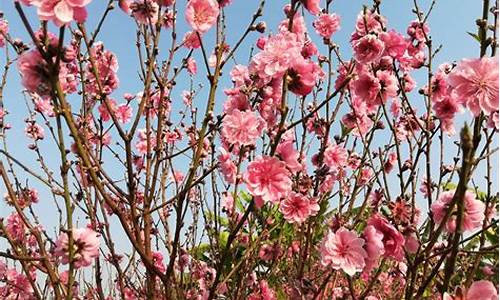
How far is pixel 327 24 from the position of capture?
3418 mm

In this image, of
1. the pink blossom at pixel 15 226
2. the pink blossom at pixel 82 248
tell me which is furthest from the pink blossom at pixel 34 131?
the pink blossom at pixel 82 248

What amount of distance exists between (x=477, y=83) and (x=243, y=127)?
86 centimetres

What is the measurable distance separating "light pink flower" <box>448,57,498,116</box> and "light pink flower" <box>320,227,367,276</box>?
60 cm

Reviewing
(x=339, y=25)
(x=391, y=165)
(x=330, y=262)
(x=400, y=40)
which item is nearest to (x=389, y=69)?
(x=400, y=40)

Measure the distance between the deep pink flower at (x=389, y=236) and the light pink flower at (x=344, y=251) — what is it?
3.2 inches

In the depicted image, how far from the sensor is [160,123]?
266 centimetres

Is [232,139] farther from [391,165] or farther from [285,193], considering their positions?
[391,165]

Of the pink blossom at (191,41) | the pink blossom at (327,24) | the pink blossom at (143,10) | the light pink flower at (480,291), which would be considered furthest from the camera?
the pink blossom at (327,24)

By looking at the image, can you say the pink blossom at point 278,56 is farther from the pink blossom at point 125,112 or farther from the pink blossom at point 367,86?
the pink blossom at point 125,112

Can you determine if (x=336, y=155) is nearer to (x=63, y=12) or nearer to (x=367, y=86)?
(x=367, y=86)

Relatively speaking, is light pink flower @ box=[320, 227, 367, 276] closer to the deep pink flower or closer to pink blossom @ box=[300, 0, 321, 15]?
the deep pink flower

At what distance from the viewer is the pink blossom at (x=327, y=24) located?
339cm

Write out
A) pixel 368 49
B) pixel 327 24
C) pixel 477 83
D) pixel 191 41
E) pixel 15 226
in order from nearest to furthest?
pixel 477 83, pixel 368 49, pixel 191 41, pixel 327 24, pixel 15 226

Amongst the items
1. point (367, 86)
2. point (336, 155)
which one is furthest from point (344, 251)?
point (336, 155)
